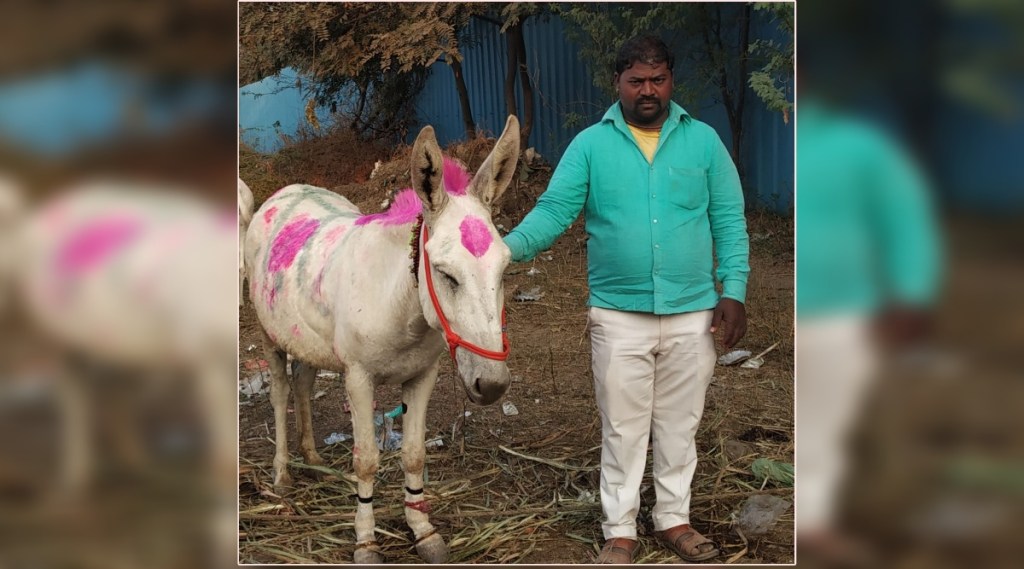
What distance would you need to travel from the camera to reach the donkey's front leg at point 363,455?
3.45 meters

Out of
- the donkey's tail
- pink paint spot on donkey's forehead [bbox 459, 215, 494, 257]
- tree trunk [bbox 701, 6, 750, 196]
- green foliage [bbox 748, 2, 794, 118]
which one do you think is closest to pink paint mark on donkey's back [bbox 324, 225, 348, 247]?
the donkey's tail

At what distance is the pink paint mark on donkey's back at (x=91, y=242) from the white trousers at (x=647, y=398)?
6.01 ft

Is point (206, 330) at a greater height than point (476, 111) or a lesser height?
lesser

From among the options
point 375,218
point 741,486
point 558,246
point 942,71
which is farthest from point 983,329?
point 558,246

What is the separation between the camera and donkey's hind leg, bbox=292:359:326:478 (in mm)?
4596

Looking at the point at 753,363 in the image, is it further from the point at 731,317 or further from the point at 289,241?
the point at 289,241

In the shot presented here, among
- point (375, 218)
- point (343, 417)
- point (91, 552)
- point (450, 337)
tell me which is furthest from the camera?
point (343, 417)

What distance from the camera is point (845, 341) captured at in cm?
256

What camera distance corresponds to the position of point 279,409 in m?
4.49

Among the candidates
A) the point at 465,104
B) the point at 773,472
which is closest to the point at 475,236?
the point at 773,472

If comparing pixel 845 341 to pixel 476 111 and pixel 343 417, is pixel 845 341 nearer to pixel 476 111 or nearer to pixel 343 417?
pixel 343 417

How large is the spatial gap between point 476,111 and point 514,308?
8.61ft

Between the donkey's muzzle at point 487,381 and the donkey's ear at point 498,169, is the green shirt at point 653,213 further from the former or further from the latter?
the donkey's muzzle at point 487,381

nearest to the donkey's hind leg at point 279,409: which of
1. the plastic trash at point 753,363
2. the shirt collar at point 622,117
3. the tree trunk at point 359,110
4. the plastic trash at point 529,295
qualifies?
the shirt collar at point 622,117
